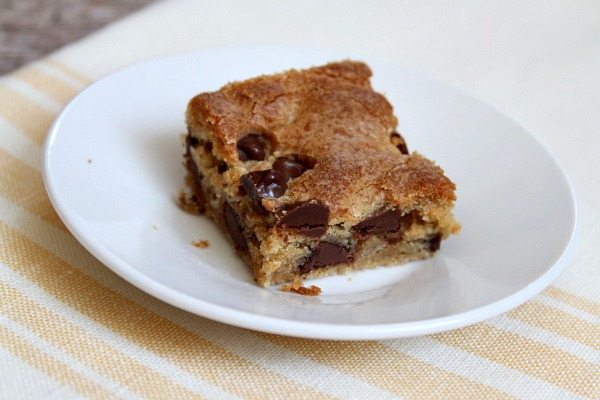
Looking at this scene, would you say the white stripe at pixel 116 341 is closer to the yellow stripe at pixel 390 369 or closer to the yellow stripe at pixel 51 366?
the yellow stripe at pixel 51 366

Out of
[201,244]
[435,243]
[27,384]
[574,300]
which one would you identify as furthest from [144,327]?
[574,300]

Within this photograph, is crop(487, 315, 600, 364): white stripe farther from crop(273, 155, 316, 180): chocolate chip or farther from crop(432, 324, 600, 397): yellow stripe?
crop(273, 155, 316, 180): chocolate chip

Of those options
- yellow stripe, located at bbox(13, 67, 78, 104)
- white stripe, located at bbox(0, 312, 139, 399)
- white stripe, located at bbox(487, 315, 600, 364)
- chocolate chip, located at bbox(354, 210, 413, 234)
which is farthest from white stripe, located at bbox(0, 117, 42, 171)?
white stripe, located at bbox(487, 315, 600, 364)

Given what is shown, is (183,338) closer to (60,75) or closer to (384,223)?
(384,223)

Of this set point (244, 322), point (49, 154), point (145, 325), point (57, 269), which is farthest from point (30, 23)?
point (244, 322)

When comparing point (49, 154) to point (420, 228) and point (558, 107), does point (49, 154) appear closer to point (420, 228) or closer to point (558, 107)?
point (420, 228)

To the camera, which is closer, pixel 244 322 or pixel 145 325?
pixel 244 322

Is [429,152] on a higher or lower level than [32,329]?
higher
